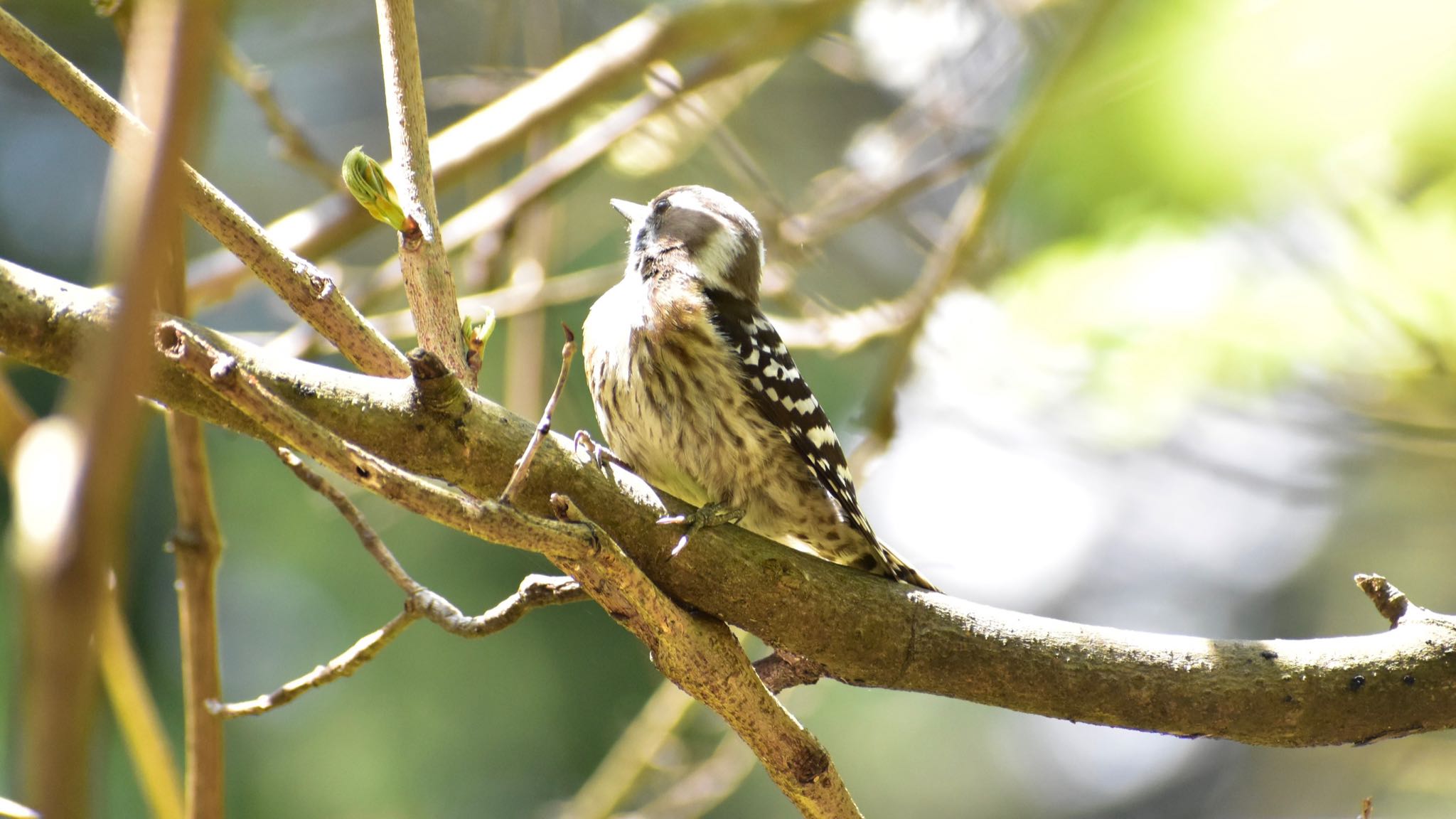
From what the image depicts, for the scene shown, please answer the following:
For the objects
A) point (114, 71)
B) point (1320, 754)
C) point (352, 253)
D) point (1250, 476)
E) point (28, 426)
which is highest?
point (114, 71)

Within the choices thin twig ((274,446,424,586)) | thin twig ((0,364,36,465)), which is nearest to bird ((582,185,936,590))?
thin twig ((274,446,424,586))

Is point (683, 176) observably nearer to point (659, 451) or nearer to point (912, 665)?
point (659, 451)

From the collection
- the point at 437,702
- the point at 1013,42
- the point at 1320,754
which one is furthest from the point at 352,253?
the point at 1320,754

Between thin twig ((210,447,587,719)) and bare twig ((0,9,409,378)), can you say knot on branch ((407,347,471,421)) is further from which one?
thin twig ((210,447,587,719))

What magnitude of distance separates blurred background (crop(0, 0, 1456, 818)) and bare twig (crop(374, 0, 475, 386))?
2.62ft

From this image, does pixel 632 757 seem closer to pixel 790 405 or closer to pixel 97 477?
pixel 790 405

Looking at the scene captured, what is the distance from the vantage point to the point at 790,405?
325 centimetres

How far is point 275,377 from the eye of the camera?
5.84 ft

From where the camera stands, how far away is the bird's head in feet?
12.1

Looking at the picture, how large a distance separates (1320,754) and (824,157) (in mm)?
5390

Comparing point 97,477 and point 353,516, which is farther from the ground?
point 353,516

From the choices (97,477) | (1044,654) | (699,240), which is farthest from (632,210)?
(97,477)

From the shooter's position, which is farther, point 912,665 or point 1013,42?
point 1013,42

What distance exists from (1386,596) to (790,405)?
→ 5.01 feet
